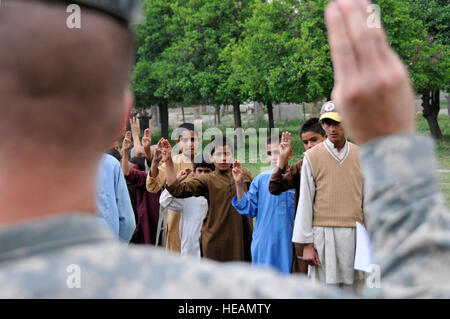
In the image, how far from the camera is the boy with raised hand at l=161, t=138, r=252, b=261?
589 centimetres

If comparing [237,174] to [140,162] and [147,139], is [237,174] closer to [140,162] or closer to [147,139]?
[147,139]

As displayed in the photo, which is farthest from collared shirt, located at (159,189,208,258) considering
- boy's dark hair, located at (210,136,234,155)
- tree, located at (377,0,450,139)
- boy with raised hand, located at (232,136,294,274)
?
tree, located at (377,0,450,139)

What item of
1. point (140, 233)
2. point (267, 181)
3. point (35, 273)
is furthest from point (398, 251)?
point (140, 233)

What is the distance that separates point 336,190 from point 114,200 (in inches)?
74.0

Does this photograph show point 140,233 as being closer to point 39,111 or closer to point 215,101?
point 39,111

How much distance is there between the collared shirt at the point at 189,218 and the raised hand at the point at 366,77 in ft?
18.0

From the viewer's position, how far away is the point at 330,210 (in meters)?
4.93

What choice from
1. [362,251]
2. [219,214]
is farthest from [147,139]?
[362,251]

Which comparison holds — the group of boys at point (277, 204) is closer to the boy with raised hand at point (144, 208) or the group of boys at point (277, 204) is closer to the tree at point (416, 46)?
the boy with raised hand at point (144, 208)

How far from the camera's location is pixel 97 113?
860 millimetres

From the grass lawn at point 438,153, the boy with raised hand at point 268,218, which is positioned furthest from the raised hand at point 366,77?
the grass lawn at point 438,153

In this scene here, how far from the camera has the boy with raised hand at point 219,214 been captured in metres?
5.89

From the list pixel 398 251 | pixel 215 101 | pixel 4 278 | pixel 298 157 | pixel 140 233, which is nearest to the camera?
pixel 4 278
